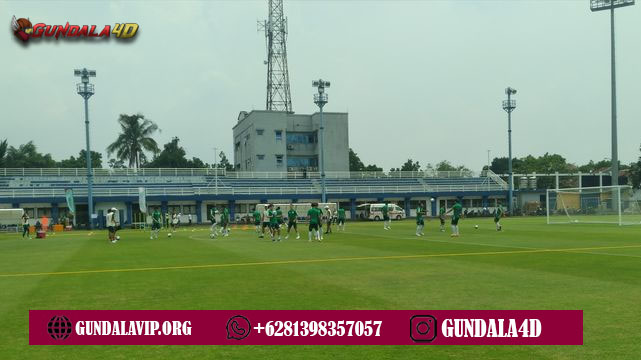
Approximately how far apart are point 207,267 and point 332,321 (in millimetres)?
8983

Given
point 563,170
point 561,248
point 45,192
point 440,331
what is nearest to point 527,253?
point 561,248

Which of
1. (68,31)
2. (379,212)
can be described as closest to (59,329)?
(68,31)

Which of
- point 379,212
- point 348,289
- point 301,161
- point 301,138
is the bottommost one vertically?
point 379,212

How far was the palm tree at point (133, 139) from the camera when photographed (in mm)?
79812

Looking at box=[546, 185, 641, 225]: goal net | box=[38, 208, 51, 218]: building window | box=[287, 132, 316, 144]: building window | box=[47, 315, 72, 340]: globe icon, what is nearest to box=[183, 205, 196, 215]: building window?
box=[38, 208, 51, 218]: building window

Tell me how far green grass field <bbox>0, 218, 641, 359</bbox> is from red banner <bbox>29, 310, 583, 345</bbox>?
1.08 ft

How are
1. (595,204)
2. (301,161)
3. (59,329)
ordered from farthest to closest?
(301,161), (595,204), (59,329)

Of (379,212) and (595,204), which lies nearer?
(595,204)

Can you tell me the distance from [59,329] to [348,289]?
5.87m

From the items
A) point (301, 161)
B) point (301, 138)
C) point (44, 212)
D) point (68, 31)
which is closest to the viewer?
point (68, 31)

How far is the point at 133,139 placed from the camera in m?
80.5

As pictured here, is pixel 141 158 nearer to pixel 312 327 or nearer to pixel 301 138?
pixel 301 138

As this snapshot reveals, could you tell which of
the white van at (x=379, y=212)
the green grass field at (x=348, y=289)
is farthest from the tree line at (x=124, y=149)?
the green grass field at (x=348, y=289)

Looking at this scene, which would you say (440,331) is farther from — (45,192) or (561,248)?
(45,192)
